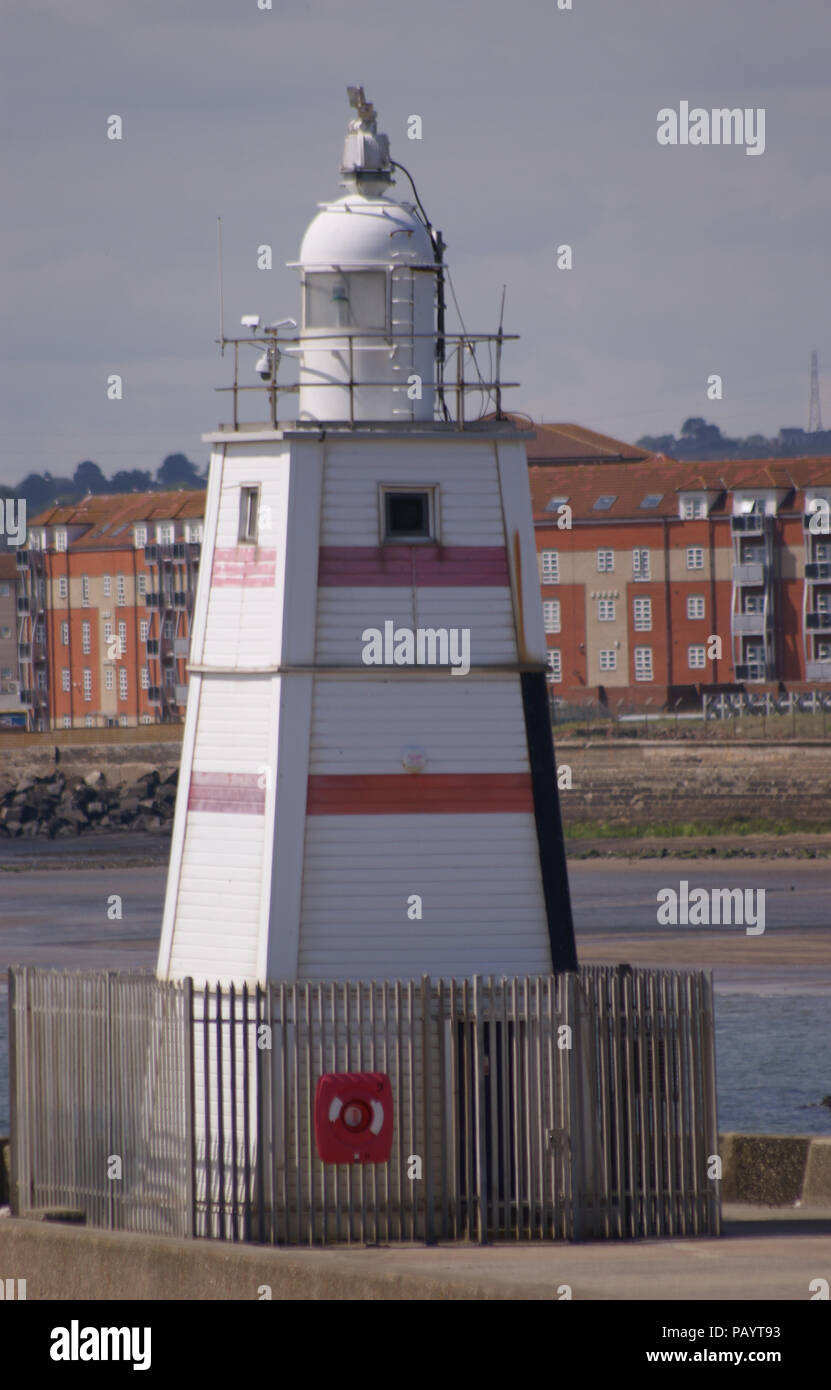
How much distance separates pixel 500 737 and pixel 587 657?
79.7m

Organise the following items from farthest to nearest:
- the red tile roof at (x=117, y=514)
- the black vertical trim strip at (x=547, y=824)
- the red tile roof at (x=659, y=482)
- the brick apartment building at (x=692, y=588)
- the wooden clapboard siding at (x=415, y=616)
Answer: the red tile roof at (x=117, y=514) < the red tile roof at (x=659, y=482) < the brick apartment building at (x=692, y=588) < the black vertical trim strip at (x=547, y=824) < the wooden clapboard siding at (x=415, y=616)

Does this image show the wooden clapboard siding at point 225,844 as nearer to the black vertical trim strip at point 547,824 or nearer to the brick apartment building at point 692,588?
the black vertical trim strip at point 547,824

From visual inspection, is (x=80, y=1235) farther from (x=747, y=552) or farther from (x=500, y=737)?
(x=747, y=552)

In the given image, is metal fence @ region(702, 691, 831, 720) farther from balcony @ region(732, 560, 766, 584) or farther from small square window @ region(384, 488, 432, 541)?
small square window @ region(384, 488, 432, 541)

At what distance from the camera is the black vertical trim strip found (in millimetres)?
12664

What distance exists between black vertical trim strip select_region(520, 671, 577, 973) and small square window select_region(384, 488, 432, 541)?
97cm

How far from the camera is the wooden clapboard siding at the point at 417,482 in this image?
1255 centimetres

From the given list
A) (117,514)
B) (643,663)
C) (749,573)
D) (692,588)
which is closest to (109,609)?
(117,514)

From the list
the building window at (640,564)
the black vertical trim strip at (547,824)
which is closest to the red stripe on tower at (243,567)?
the black vertical trim strip at (547,824)

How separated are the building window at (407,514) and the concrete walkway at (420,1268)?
12.5 feet

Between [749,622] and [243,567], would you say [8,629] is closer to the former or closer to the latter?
[749,622]

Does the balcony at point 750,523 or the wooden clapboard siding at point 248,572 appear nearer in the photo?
the wooden clapboard siding at point 248,572
